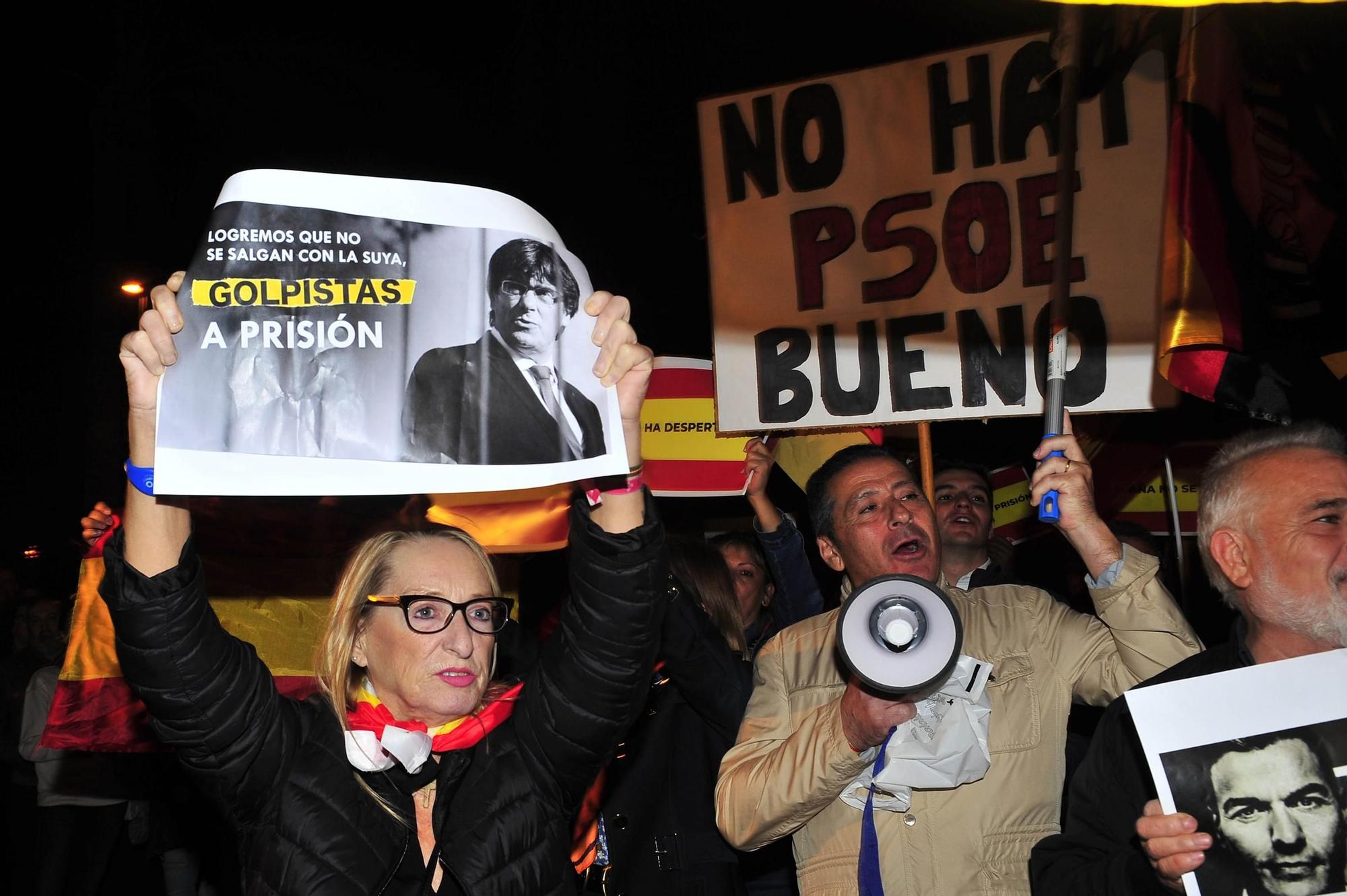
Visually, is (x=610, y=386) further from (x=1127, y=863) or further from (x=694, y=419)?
(x=694, y=419)

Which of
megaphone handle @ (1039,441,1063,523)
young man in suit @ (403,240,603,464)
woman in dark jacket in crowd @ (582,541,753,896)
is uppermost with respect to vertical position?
young man in suit @ (403,240,603,464)

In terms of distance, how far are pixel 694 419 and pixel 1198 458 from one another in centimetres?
311

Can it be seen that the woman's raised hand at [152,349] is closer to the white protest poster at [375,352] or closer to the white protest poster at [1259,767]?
the white protest poster at [375,352]

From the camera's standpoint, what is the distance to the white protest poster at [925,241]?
14.1 ft

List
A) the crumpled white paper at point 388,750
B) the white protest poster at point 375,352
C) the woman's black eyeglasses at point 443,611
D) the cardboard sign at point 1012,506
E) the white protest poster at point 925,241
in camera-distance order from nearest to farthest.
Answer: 1. the white protest poster at point 375,352
2. the crumpled white paper at point 388,750
3. the woman's black eyeglasses at point 443,611
4. the white protest poster at point 925,241
5. the cardboard sign at point 1012,506

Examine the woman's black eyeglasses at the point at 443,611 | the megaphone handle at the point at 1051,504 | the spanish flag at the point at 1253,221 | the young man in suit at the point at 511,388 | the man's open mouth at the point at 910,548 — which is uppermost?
the spanish flag at the point at 1253,221

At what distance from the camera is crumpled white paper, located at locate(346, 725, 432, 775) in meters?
2.39

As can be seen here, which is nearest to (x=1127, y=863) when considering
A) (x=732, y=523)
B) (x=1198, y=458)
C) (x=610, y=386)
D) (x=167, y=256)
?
(x=610, y=386)

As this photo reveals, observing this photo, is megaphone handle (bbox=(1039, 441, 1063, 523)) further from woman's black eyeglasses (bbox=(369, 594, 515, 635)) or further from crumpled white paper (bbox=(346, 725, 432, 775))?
crumpled white paper (bbox=(346, 725, 432, 775))

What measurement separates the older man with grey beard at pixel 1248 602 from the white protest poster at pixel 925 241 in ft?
5.51

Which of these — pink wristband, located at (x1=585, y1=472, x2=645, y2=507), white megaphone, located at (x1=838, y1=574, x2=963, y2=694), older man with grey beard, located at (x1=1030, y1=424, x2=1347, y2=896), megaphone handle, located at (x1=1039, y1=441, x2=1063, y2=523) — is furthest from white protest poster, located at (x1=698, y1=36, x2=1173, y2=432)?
pink wristband, located at (x1=585, y1=472, x2=645, y2=507)

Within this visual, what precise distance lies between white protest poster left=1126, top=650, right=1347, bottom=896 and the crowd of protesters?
0.4 inches

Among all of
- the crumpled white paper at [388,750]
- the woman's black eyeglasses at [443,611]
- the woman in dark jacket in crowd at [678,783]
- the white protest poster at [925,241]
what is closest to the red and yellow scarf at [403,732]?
the crumpled white paper at [388,750]

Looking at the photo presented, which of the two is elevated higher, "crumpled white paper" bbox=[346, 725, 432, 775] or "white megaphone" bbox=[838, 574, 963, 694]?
"white megaphone" bbox=[838, 574, 963, 694]
